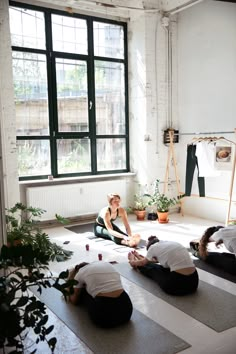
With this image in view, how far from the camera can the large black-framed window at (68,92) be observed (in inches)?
205

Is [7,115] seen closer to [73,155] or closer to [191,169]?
[73,155]

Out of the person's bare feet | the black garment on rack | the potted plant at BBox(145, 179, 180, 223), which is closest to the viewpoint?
the person's bare feet

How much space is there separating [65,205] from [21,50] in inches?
98.1

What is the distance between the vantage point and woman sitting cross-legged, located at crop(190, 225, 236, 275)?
3.35 m

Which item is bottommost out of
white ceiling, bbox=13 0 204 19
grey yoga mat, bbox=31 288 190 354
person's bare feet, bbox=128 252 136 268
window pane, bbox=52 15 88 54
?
grey yoga mat, bbox=31 288 190 354

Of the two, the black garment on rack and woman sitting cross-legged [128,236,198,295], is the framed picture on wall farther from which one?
woman sitting cross-legged [128,236,198,295]

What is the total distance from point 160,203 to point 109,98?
2084 millimetres

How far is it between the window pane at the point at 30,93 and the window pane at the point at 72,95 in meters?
0.25

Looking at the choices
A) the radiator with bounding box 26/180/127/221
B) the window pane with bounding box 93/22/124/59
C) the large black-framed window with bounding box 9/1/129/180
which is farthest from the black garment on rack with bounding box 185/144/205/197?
the window pane with bounding box 93/22/124/59

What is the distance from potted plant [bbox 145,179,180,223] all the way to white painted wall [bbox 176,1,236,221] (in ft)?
1.80

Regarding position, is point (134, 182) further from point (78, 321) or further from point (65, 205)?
point (78, 321)

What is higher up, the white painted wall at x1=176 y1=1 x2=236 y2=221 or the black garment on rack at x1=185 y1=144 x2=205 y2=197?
the white painted wall at x1=176 y1=1 x2=236 y2=221

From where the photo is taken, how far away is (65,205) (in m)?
5.48

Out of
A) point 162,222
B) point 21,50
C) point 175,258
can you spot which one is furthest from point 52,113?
point 175,258
